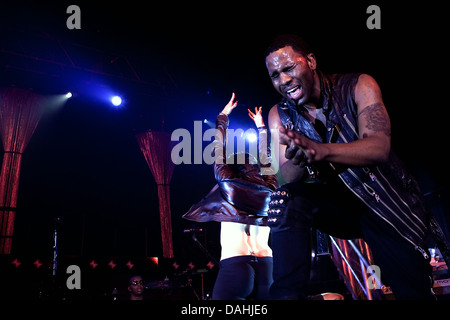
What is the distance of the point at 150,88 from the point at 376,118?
10144mm

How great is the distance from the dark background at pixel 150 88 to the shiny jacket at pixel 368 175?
4.20 m

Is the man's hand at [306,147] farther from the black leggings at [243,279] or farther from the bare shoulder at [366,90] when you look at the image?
the black leggings at [243,279]

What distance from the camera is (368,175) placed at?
7.00 ft

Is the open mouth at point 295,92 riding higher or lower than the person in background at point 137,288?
higher

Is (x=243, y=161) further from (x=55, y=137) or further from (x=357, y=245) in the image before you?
(x=55, y=137)

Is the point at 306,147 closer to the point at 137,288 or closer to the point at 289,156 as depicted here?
the point at 289,156

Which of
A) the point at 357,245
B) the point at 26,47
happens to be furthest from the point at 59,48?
the point at 357,245

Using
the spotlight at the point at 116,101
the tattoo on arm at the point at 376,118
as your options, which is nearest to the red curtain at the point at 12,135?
the spotlight at the point at 116,101

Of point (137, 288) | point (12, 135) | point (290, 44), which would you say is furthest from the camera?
point (137, 288)

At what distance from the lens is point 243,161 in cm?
427

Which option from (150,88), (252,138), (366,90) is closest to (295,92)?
(366,90)

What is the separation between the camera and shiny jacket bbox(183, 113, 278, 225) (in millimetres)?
3713

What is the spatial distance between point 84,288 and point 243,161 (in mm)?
8164

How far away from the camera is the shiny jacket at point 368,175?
2.11m
